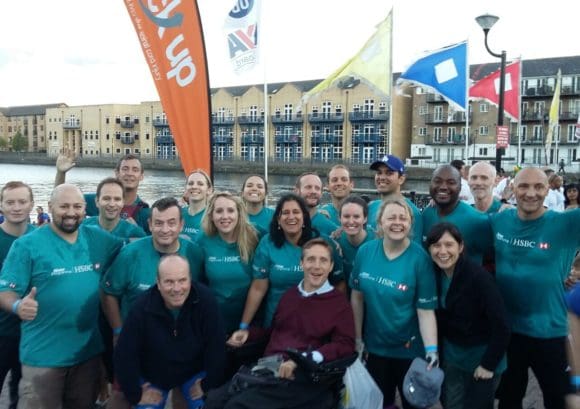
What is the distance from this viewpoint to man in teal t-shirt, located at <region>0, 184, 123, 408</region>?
3.87 m

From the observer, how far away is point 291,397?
11.9 feet

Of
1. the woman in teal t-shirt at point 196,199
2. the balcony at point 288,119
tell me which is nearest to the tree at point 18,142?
the balcony at point 288,119

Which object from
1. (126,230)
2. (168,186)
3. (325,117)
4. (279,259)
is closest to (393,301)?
(279,259)

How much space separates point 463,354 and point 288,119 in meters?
76.7

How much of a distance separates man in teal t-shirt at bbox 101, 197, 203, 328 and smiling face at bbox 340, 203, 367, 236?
1461 mm

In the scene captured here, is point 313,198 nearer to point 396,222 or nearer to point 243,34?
point 396,222

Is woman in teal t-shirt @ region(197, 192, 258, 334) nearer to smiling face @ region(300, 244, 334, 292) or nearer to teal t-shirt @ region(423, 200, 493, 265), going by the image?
smiling face @ region(300, 244, 334, 292)

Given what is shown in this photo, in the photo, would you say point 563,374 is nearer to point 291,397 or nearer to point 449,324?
point 449,324

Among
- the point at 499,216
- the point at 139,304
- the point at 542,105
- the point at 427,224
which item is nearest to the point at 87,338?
the point at 139,304

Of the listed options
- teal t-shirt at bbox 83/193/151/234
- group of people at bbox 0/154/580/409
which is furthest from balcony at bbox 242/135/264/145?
group of people at bbox 0/154/580/409

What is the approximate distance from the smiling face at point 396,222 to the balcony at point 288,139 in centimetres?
7548

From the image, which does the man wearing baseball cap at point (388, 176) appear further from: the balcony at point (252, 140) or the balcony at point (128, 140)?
the balcony at point (128, 140)

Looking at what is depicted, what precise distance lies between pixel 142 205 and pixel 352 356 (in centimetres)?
332

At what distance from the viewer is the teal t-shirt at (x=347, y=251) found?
15.5ft
